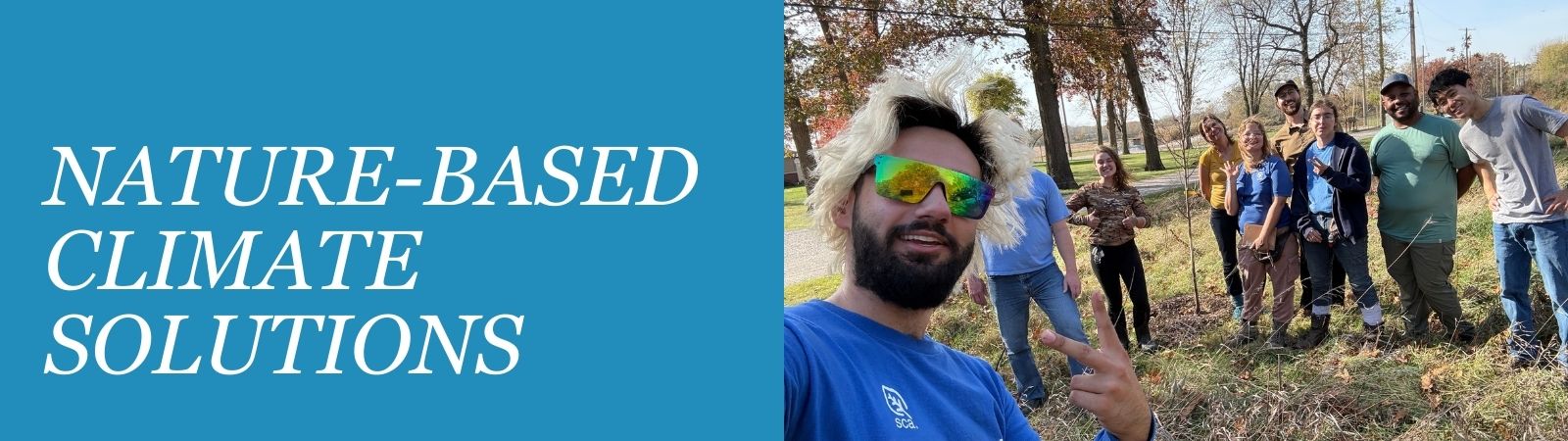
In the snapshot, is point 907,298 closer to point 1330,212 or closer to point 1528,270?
point 1330,212

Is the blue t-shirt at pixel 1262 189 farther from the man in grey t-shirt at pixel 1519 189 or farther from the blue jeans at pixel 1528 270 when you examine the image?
the blue jeans at pixel 1528 270

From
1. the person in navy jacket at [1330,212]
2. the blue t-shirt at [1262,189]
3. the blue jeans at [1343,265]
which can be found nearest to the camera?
the person in navy jacket at [1330,212]

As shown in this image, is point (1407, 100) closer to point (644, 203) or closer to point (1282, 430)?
point (1282, 430)

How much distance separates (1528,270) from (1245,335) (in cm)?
140

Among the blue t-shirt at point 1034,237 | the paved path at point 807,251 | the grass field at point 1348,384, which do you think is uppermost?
the blue t-shirt at point 1034,237

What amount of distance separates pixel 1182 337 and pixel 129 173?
6.17 metres

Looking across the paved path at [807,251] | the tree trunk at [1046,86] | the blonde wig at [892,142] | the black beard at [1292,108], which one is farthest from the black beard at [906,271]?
the tree trunk at [1046,86]

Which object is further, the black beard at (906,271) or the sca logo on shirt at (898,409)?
the black beard at (906,271)

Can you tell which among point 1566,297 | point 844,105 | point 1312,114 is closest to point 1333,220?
point 1312,114

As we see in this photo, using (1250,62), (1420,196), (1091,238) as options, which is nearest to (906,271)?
(1091,238)

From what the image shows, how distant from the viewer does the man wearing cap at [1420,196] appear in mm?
5090

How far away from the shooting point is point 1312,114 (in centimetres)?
526

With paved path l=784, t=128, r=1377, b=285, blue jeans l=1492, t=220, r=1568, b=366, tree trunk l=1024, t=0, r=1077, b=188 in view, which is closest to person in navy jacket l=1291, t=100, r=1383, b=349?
blue jeans l=1492, t=220, r=1568, b=366

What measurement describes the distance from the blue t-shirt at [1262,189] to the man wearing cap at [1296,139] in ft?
0.94
